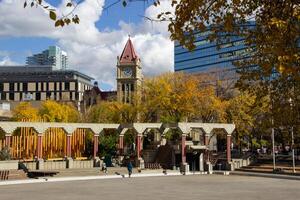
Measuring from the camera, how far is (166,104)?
57.8 metres

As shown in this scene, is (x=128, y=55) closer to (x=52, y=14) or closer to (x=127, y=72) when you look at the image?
(x=127, y=72)

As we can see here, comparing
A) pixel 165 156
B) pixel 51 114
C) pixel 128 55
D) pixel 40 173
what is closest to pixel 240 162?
pixel 165 156

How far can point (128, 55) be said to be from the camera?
117m

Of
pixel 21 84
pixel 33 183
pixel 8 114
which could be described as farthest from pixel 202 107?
pixel 21 84

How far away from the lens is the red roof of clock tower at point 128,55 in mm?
115312

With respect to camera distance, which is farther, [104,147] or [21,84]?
[21,84]

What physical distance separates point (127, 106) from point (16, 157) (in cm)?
2262

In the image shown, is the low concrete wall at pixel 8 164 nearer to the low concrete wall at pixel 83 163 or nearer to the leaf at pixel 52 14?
the low concrete wall at pixel 83 163

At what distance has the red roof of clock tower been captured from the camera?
115312 mm

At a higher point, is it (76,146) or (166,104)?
(166,104)

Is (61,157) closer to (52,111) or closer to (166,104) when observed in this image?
(166,104)

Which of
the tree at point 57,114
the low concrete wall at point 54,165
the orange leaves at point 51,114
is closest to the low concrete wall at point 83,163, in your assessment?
the low concrete wall at point 54,165

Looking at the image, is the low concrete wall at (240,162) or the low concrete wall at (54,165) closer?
the low concrete wall at (54,165)

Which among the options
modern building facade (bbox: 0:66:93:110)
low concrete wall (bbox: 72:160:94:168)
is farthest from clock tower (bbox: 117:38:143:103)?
low concrete wall (bbox: 72:160:94:168)
